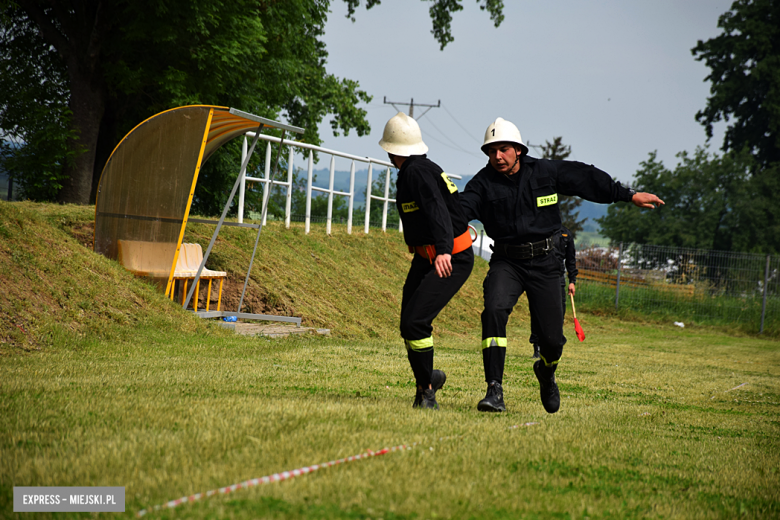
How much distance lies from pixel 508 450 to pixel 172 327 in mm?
6286

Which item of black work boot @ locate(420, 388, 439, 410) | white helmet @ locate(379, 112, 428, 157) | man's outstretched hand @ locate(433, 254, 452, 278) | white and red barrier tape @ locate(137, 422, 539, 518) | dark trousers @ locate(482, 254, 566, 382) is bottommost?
black work boot @ locate(420, 388, 439, 410)

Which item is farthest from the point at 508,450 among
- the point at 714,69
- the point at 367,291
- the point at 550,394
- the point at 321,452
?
the point at 714,69

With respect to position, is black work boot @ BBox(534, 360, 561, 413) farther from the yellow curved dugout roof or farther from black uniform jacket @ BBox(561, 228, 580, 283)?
the yellow curved dugout roof

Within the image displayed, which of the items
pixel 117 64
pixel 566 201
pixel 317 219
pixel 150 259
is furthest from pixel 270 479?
pixel 566 201

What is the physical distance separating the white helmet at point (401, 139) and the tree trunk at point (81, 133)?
13.1 metres

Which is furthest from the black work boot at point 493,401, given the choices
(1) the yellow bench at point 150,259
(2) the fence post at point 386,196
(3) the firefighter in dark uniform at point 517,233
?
(2) the fence post at point 386,196

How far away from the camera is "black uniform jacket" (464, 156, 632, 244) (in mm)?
4941

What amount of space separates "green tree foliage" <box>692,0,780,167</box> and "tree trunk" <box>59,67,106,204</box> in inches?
1559

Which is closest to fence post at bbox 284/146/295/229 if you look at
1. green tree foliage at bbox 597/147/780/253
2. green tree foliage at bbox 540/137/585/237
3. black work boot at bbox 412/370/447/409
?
black work boot at bbox 412/370/447/409

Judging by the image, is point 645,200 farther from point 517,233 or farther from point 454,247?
point 454,247

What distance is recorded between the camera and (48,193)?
16828 mm

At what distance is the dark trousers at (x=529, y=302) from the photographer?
4.88m

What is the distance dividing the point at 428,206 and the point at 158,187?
21.1 ft

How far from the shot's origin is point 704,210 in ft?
161
